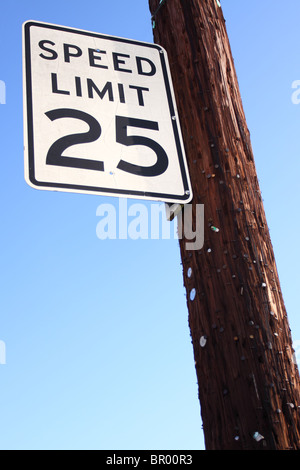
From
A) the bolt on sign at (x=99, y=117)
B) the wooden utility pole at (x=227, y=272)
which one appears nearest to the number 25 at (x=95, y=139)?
the bolt on sign at (x=99, y=117)

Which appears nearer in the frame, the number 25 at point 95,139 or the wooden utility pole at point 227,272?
the wooden utility pole at point 227,272

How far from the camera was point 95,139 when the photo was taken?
9.52 ft

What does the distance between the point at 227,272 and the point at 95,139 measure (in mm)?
887

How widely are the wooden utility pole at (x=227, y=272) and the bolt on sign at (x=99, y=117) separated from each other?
122 mm

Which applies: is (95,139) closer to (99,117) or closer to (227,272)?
(99,117)

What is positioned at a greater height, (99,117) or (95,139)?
(99,117)

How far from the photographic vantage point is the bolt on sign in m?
2.79

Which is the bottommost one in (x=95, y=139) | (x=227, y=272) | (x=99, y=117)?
(x=227, y=272)

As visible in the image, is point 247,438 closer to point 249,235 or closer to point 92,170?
point 249,235

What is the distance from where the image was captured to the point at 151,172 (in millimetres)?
2932

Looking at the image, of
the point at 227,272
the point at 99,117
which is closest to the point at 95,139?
the point at 99,117

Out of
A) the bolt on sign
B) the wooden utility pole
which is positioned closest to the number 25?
the bolt on sign

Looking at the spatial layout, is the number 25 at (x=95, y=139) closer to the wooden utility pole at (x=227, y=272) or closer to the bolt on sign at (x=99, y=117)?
the bolt on sign at (x=99, y=117)

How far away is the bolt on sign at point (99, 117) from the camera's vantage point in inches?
110
